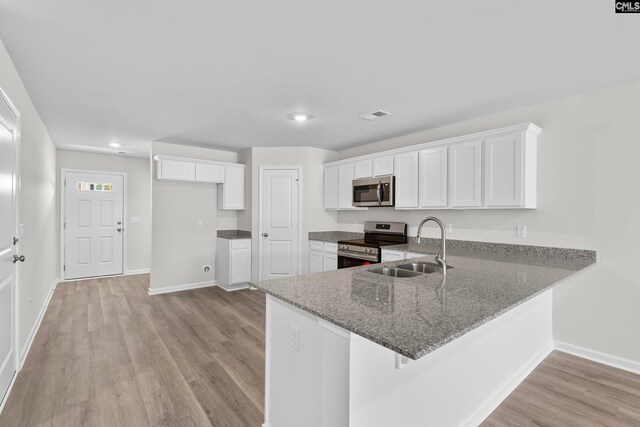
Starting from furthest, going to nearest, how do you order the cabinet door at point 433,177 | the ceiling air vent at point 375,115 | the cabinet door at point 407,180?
the cabinet door at point 407,180
the cabinet door at point 433,177
the ceiling air vent at point 375,115

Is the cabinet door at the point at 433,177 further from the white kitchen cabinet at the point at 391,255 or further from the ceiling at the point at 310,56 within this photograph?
the white kitchen cabinet at the point at 391,255

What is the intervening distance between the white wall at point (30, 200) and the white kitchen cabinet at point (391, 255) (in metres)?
3.50

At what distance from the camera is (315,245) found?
499cm

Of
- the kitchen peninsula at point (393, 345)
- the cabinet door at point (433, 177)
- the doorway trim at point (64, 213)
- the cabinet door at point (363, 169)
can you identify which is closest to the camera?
the kitchen peninsula at point (393, 345)

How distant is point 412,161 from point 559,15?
2.19m

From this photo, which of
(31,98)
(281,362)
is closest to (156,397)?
(281,362)

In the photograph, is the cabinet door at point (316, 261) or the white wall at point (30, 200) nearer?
the white wall at point (30, 200)

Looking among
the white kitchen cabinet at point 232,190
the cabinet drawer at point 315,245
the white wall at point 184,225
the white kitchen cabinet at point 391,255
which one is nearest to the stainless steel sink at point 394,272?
the white kitchen cabinet at point 391,255

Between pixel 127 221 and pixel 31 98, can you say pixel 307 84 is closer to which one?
pixel 31 98

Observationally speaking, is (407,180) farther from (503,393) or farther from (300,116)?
(503,393)

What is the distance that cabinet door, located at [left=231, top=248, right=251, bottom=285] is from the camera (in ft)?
16.5

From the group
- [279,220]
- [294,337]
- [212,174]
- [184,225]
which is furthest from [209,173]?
[294,337]

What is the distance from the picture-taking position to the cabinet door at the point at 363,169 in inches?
176

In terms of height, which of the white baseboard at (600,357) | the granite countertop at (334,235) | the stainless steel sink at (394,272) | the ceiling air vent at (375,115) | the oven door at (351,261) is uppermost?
the ceiling air vent at (375,115)
